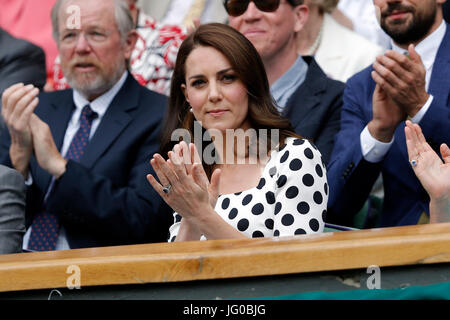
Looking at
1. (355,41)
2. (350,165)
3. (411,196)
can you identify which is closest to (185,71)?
(350,165)

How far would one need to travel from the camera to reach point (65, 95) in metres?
3.50

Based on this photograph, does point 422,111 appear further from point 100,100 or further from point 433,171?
point 100,100

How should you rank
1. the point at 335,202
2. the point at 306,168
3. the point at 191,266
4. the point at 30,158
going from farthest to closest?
the point at 30,158, the point at 335,202, the point at 306,168, the point at 191,266

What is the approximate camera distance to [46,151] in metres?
3.03

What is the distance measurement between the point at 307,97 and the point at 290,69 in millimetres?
173

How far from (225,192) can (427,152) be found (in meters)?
0.60

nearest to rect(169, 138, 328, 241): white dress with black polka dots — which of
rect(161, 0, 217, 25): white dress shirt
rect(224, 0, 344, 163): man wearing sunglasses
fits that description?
rect(224, 0, 344, 163): man wearing sunglasses

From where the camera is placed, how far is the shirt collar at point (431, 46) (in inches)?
113

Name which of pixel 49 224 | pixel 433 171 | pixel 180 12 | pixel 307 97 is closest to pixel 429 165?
pixel 433 171

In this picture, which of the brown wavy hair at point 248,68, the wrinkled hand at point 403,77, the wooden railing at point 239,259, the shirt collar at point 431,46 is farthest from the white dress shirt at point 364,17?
the wooden railing at point 239,259

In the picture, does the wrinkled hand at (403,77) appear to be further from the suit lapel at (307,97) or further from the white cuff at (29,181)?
the white cuff at (29,181)

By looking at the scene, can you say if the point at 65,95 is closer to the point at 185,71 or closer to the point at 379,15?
the point at 185,71

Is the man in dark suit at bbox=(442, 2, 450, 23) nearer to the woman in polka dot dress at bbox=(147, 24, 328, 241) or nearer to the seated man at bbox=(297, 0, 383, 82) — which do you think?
the seated man at bbox=(297, 0, 383, 82)

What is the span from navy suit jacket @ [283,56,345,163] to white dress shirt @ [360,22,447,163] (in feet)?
0.89
